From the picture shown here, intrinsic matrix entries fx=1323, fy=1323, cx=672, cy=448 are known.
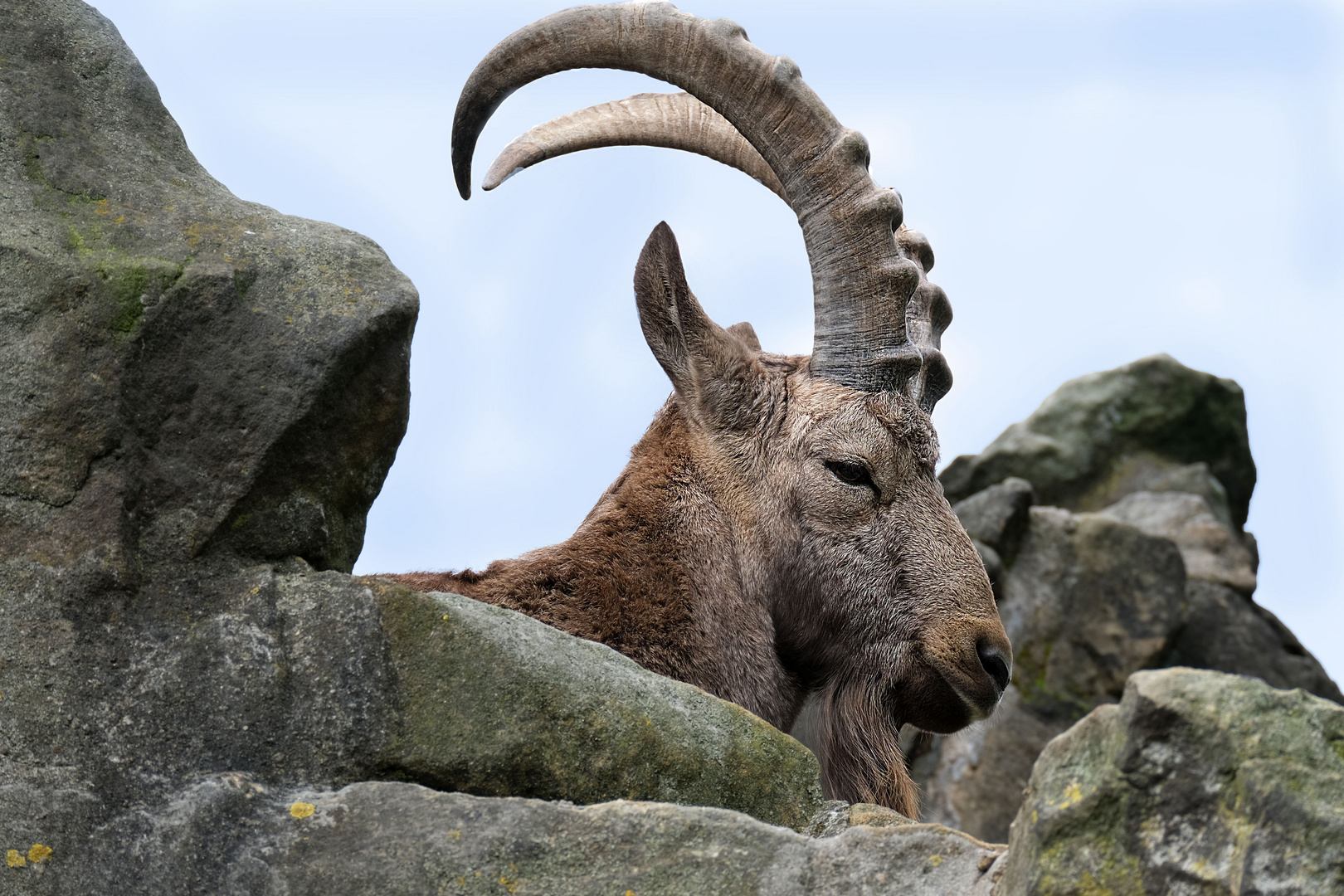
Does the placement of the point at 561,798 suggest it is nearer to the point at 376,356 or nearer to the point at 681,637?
the point at 376,356

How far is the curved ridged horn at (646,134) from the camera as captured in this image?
6488 millimetres

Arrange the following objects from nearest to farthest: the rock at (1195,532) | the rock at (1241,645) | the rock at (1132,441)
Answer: the rock at (1241,645)
the rock at (1195,532)
the rock at (1132,441)

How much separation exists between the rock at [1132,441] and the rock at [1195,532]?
0.40m

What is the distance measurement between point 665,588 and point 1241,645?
35.9 ft

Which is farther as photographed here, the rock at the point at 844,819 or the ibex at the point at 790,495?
the ibex at the point at 790,495

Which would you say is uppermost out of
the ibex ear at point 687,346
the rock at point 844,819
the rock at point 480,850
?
the ibex ear at point 687,346

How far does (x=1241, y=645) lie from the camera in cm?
1386

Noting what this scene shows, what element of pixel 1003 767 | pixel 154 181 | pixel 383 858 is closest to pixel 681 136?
pixel 154 181

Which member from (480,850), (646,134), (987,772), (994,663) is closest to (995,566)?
(987,772)

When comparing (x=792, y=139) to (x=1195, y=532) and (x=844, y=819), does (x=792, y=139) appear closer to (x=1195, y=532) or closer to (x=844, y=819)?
(x=844, y=819)

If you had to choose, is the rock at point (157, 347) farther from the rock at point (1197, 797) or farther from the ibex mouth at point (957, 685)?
the ibex mouth at point (957, 685)

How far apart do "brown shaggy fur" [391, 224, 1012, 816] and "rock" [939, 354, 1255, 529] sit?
1122 cm

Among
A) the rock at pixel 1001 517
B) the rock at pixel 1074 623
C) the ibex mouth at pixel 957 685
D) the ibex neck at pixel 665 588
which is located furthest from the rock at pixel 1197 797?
the rock at pixel 1001 517

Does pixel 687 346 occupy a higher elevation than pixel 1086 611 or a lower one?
lower
